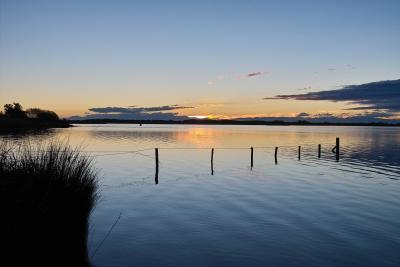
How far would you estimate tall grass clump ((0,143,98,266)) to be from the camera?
8547mm

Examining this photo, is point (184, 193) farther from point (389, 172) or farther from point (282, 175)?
point (389, 172)

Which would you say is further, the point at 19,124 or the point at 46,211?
the point at 19,124

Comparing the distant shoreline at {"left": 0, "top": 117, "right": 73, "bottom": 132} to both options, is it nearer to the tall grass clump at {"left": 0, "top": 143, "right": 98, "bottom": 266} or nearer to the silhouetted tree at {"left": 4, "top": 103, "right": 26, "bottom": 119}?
the silhouetted tree at {"left": 4, "top": 103, "right": 26, "bottom": 119}

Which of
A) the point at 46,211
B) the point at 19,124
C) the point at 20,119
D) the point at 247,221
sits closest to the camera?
the point at 46,211

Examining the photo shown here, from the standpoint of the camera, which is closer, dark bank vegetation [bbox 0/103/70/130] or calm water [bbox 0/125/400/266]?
calm water [bbox 0/125/400/266]

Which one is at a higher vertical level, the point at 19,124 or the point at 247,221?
the point at 19,124

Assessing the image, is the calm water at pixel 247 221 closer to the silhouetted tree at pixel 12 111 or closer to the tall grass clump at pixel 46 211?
the tall grass clump at pixel 46 211

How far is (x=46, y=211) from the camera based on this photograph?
9375mm

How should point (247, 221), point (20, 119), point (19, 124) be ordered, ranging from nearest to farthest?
point (247, 221) → point (19, 124) → point (20, 119)

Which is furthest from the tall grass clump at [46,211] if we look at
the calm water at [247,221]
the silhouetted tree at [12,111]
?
the silhouetted tree at [12,111]

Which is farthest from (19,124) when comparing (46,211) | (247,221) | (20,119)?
(46,211)

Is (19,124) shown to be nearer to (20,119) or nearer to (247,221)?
(20,119)

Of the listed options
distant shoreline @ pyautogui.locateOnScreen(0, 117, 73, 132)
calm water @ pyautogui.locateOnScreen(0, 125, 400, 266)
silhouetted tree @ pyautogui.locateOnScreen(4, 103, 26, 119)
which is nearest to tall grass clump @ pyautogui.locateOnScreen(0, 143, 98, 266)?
calm water @ pyautogui.locateOnScreen(0, 125, 400, 266)

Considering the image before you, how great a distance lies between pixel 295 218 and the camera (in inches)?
751
